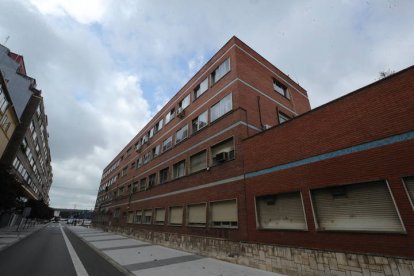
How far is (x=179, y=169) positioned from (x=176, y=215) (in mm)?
4194

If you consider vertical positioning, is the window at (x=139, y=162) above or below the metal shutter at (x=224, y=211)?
above

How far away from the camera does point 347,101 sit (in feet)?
28.9

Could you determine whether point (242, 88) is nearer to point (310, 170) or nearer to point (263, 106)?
point (263, 106)

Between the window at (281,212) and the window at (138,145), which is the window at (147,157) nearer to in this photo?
the window at (138,145)

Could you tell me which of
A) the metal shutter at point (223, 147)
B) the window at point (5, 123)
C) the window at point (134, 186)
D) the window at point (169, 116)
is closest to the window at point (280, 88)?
the metal shutter at point (223, 147)

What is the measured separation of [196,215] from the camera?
52.0 feet

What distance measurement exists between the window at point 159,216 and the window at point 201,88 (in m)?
11.8

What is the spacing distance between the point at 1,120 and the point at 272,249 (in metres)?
26.3

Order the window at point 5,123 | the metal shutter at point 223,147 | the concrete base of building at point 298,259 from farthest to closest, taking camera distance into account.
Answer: the window at point 5,123 → the metal shutter at point 223,147 → the concrete base of building at point 298,259

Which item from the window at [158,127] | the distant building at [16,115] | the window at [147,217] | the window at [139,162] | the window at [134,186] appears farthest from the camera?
the window at [139,162]

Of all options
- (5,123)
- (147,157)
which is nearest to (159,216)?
(147,157)

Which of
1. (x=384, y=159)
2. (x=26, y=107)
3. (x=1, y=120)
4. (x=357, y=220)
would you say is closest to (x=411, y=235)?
(x=357, y=220)

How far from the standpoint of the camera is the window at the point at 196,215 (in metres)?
15.1

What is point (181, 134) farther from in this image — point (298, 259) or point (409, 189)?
point (409, 189)
